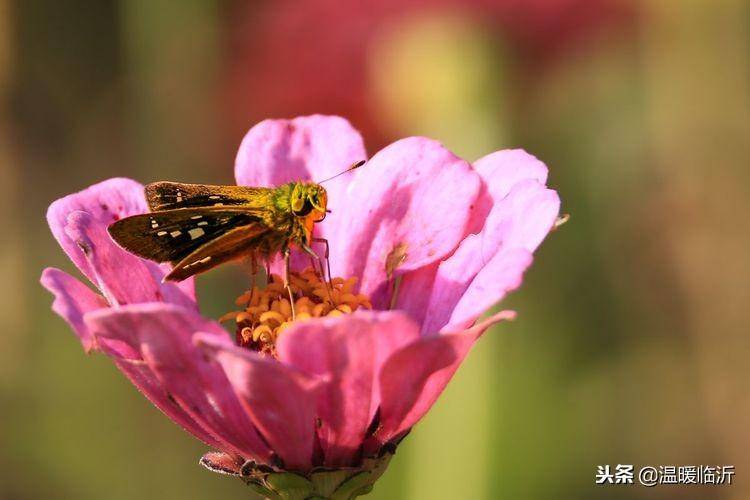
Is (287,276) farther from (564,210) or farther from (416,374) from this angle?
(564,210)

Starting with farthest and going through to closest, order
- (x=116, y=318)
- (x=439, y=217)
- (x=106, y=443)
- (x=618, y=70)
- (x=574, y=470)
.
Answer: (x=618, y=70) → (x=106, y=443) → (x=574, y=470) → (x=439, y=217) → (x=116, y=318)

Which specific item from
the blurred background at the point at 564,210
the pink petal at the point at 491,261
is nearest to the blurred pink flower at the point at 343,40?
the blurred background at the point at 564,210

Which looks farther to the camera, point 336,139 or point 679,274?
point 679,274

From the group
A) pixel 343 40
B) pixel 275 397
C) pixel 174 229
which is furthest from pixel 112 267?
pixel 343 40

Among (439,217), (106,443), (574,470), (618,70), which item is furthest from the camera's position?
(618,70)

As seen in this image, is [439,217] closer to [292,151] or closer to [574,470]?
[292,151]

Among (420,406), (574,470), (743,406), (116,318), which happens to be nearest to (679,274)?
(743,406)

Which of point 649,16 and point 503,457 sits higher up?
point 649,16
